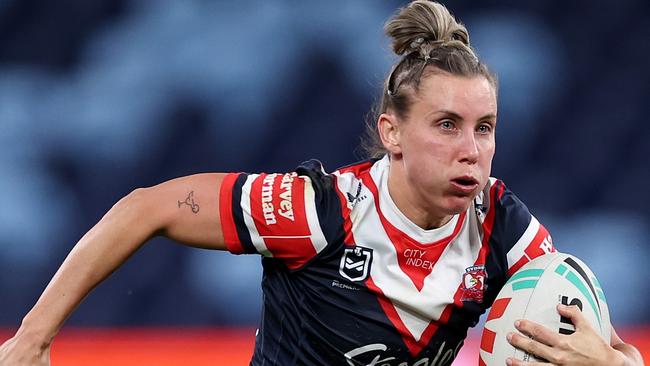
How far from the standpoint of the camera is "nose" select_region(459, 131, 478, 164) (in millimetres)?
2914

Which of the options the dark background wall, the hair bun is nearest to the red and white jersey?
the hair bun

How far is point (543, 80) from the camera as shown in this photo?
5.66 m

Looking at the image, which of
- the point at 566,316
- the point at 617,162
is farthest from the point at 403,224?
the point at 617,162

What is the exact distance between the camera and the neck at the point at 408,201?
3.10m

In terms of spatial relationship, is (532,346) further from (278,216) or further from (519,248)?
(278,216)

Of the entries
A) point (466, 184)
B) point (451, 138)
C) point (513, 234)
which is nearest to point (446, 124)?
point (451, 138)

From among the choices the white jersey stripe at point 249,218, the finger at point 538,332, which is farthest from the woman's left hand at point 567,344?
the white jersey stripe at point 249,218

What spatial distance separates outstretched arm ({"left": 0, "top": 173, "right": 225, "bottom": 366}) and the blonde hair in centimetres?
55

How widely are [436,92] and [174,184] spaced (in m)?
0.75

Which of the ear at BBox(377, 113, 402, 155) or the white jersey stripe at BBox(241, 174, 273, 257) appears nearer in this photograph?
the white jersey stripe at BBox(241, 174, 273, 257)

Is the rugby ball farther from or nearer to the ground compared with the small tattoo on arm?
farther from the ground

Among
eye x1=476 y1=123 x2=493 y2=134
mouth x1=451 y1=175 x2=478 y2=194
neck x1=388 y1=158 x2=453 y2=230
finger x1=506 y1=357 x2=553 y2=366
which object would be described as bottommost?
finger x1=506 y1=357 x2=553 y2=366

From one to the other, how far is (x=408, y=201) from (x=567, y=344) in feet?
2.03

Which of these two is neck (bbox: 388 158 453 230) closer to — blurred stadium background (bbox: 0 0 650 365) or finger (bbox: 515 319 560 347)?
finger (bbox: 515 319 560 347)
